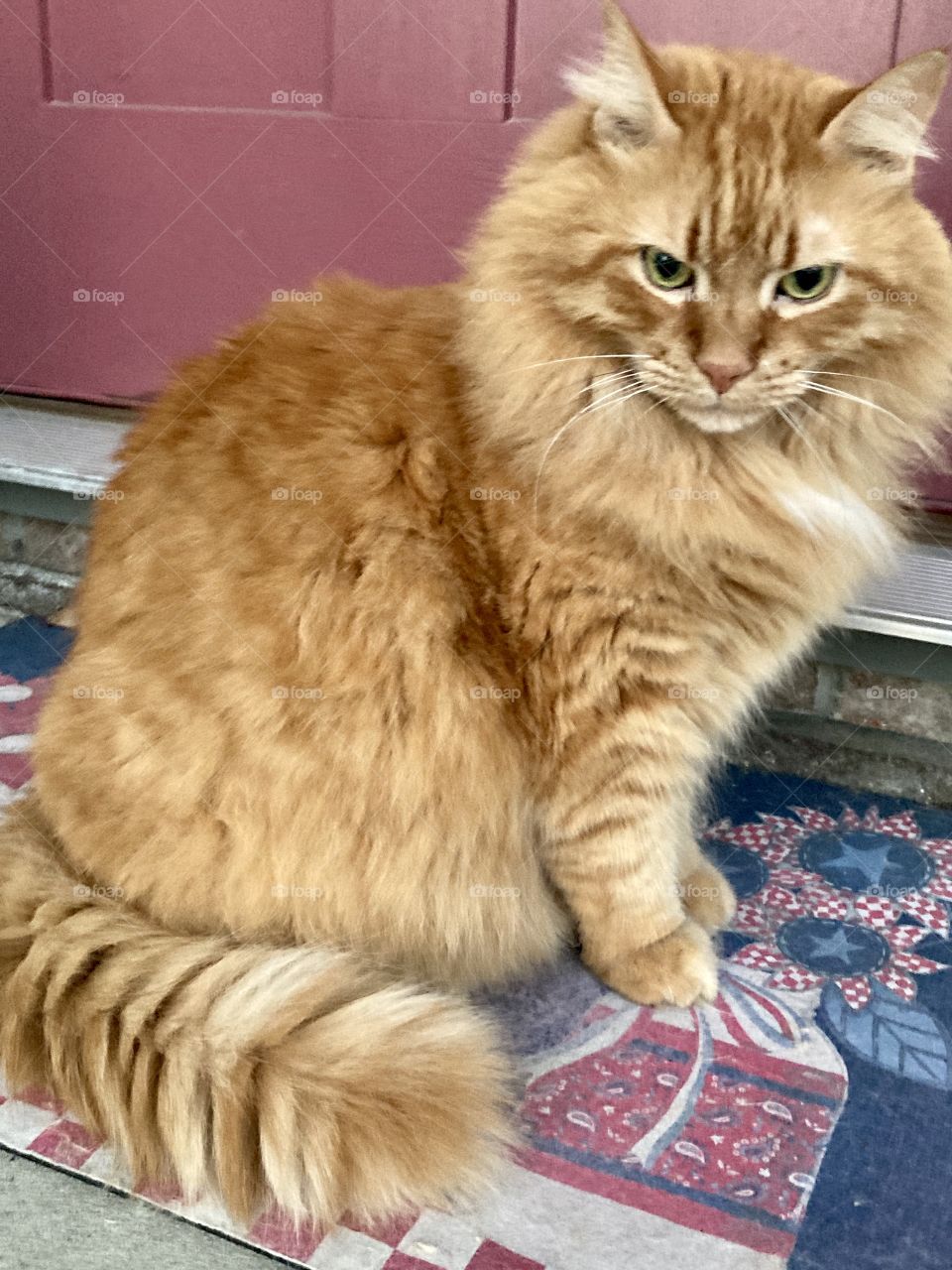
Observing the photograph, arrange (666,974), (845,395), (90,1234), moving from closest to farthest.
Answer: (90,1234), (845,395), (666,974)

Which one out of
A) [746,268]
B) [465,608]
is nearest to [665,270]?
[746,268]

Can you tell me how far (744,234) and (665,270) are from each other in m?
0.09

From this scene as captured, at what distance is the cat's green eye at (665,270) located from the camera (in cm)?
119

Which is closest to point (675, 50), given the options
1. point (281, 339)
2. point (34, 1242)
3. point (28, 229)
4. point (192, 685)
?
point (281, 339)

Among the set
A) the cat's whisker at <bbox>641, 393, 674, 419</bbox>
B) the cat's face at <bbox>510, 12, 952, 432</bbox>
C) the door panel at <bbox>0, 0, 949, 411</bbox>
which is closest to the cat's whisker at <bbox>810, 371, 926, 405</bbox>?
the cat's face at <bbox>510, 12, 952, 432</bbox>

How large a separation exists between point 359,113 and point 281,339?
34.4 inches

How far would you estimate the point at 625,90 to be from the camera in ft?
3.89

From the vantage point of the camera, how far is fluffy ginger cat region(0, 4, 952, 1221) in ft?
3.82

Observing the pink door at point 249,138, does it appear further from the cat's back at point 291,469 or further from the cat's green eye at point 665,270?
the cat's green eye at point 665,270

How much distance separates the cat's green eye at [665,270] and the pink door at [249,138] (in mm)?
727

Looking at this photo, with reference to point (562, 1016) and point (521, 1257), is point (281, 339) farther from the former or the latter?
point (521, 1257)

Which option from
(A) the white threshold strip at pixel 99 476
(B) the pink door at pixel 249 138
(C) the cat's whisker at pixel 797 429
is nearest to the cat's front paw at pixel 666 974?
(A) the white threshold strip at pixel 99 476

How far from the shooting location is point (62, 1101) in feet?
3.96

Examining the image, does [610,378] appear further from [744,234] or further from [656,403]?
[744,234]
